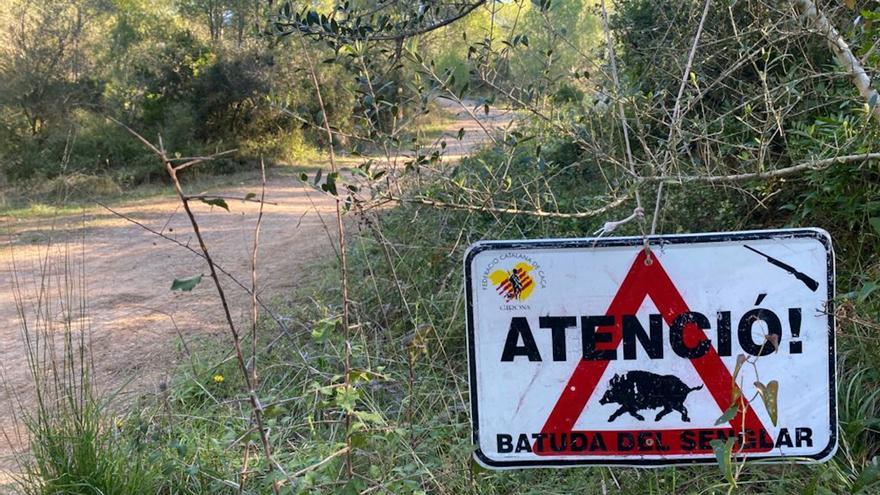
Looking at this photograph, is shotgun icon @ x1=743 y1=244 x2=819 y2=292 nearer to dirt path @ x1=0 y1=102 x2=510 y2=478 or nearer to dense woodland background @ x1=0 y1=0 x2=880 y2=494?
dense woodland background @ x1=0 y1=0 x2=880 y2=494

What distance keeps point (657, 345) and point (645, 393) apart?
4.1 inches

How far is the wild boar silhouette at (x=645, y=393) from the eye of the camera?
1404 millimetres

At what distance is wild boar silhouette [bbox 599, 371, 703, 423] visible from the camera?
1.40 m

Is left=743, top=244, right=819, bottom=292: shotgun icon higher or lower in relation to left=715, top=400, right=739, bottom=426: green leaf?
higher

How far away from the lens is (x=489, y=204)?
2543 millimetres

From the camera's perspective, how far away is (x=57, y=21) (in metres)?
14.8

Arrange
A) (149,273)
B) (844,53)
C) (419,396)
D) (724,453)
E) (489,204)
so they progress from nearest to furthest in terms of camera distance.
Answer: (724,453) < (844,53) < (489,204) < (419,396) < (149,273)

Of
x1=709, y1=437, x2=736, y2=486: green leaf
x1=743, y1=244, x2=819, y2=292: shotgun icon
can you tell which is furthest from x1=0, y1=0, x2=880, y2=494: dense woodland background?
x1=743, y1=244, x2=819, y2=292: shotgun icon

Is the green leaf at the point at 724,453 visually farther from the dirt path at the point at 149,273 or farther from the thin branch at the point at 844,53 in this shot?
the dirt path at the point at 149,273

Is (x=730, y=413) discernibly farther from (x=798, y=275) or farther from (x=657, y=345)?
(x=798, y=275)

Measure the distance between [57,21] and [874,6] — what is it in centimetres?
1588

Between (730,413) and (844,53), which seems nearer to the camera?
(730,413)

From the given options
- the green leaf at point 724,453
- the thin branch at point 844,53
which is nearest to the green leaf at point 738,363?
the green leaf at point 724,453

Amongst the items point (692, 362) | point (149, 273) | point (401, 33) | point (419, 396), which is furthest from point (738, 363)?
point (149, 273)
